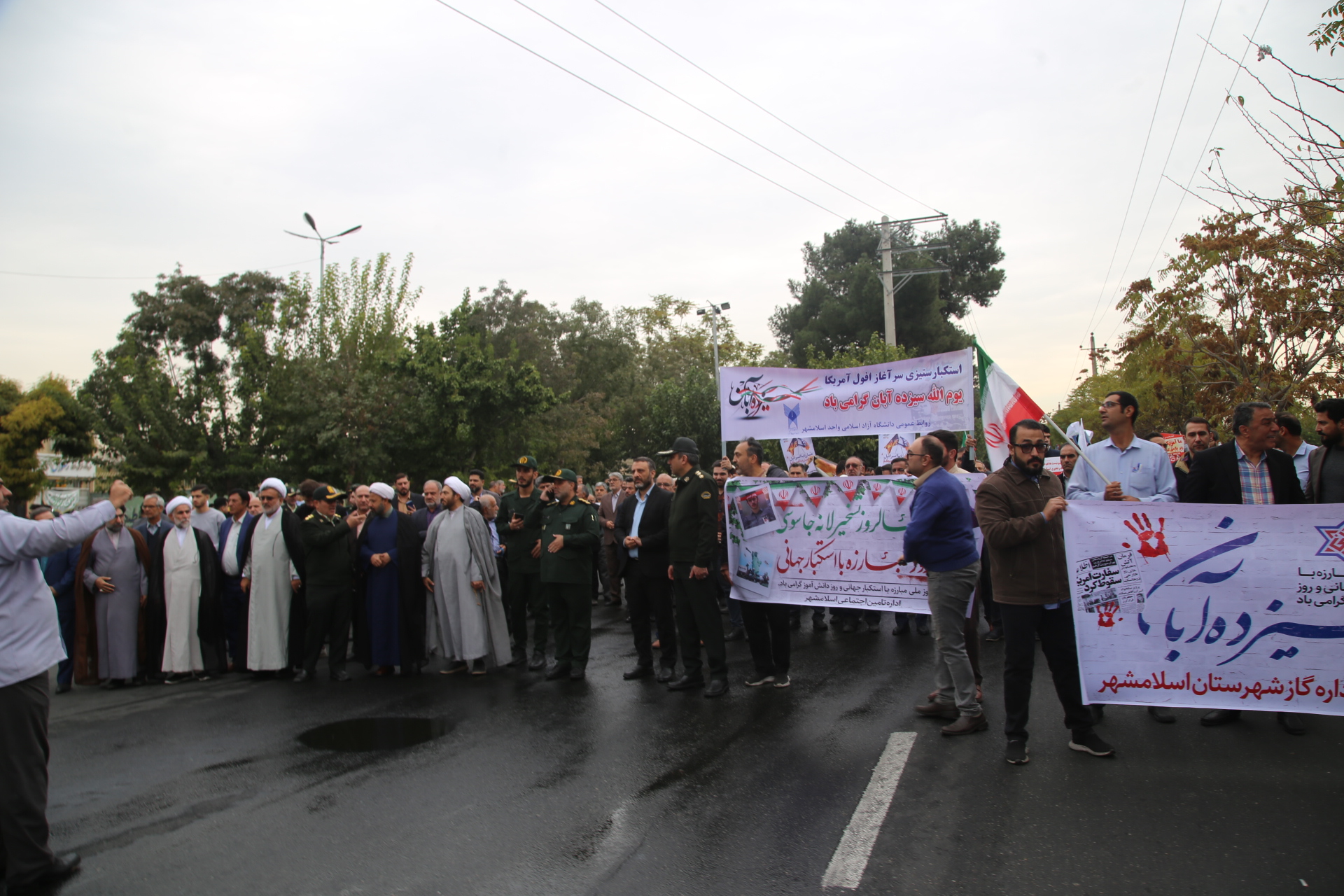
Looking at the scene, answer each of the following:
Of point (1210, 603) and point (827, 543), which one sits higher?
point (827, 543)

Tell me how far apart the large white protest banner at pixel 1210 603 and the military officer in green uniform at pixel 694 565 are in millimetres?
2862

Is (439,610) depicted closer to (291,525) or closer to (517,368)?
(291,525)

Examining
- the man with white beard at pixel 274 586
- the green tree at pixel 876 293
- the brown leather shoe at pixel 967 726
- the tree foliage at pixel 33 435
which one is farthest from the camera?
the green tree at pixel 876 293

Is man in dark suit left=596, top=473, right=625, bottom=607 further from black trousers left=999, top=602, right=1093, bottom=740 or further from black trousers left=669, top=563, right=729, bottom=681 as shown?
black trousers left=999, top=602, right=1093, bottom=740

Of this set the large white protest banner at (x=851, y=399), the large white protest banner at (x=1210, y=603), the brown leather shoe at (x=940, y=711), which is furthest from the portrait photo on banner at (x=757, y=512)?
the large white protest banner at (x=1210, y=603)

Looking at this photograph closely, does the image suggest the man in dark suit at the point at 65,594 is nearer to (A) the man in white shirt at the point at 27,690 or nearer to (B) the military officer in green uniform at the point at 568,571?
(B) the military officer in green uniform at the point at 568,571

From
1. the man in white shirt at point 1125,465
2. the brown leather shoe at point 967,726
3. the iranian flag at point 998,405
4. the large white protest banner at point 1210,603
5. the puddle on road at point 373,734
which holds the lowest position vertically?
the puddle on road at point 373,734

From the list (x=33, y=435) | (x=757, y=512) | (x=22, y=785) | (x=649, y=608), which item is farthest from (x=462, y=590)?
(x=33, y=435)

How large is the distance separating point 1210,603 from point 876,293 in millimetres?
34325

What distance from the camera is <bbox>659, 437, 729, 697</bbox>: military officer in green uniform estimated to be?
7207 millimetres

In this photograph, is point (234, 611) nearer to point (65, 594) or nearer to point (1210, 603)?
point (65, 594)

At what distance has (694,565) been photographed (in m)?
7.25

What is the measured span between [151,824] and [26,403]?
3223 cm

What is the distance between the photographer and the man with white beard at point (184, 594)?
29.5ft
